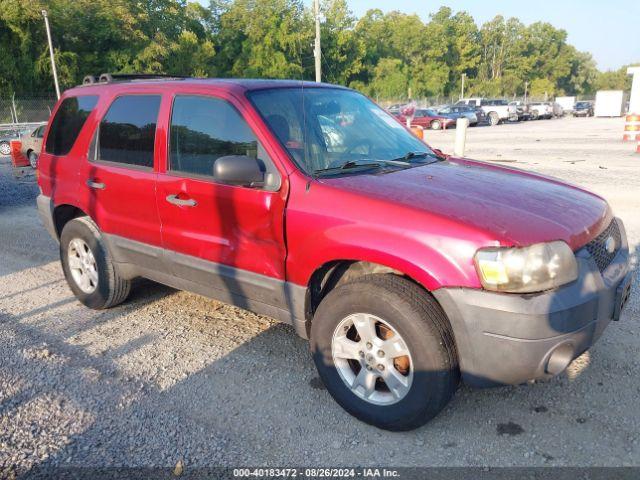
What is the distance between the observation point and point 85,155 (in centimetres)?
458

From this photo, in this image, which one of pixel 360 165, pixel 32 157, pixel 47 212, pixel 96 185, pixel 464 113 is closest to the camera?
pixel 360 165

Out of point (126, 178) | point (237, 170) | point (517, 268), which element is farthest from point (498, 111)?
point (517, 268)

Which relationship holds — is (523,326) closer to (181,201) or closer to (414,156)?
(414,156)

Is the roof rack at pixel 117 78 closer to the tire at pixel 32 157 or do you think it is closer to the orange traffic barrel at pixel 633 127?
the tire at pixel 32 157

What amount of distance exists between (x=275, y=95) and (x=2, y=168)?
51.7ft

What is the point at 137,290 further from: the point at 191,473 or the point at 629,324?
the point at 629,324

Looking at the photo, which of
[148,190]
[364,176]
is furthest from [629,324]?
[148,190]

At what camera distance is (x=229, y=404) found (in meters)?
3.31

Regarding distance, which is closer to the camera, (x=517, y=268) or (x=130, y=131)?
(x=517, y=268)

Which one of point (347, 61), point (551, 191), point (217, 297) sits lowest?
point (217, 297)

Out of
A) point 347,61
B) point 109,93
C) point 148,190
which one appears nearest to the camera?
point 148,190

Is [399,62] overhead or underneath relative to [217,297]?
overhead

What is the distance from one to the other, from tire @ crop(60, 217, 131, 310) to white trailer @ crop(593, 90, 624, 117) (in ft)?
161

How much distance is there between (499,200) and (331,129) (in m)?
1.29
